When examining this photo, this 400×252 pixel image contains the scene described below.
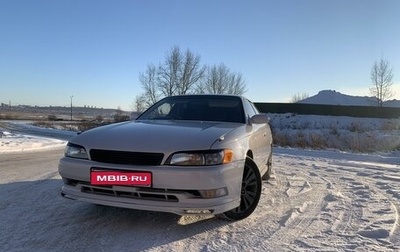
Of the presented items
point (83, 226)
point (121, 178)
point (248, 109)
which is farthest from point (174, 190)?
point (248, 109)

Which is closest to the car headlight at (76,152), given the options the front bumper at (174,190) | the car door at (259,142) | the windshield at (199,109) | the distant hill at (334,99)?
the front bumper at (174,190)

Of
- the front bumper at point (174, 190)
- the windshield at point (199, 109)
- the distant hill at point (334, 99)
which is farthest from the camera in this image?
the distant hill at point (334, 99)

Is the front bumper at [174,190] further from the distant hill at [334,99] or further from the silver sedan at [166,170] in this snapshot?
the distant hill at [334,99]

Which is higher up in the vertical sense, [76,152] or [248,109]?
[248,109]

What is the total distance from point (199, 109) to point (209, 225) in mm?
1782

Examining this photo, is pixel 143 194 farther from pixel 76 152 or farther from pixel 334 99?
pixel 334 99

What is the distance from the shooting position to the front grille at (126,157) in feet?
11.4

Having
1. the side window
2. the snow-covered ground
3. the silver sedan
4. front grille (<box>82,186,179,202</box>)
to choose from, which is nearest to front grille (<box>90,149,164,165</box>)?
the silver sedan

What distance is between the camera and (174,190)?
342cm

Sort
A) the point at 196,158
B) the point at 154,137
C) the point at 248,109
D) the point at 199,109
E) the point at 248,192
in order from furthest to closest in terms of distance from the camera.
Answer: the point at 248,109
the point at 199,109
the point at 248,192
the point at 154,137
the point at 196,158

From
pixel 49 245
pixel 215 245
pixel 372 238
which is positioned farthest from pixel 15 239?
pixel 372 238

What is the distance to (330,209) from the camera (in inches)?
185

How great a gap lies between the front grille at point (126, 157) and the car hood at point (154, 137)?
0.13ft

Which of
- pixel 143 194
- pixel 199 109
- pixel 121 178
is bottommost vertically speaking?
pixel 143 194
